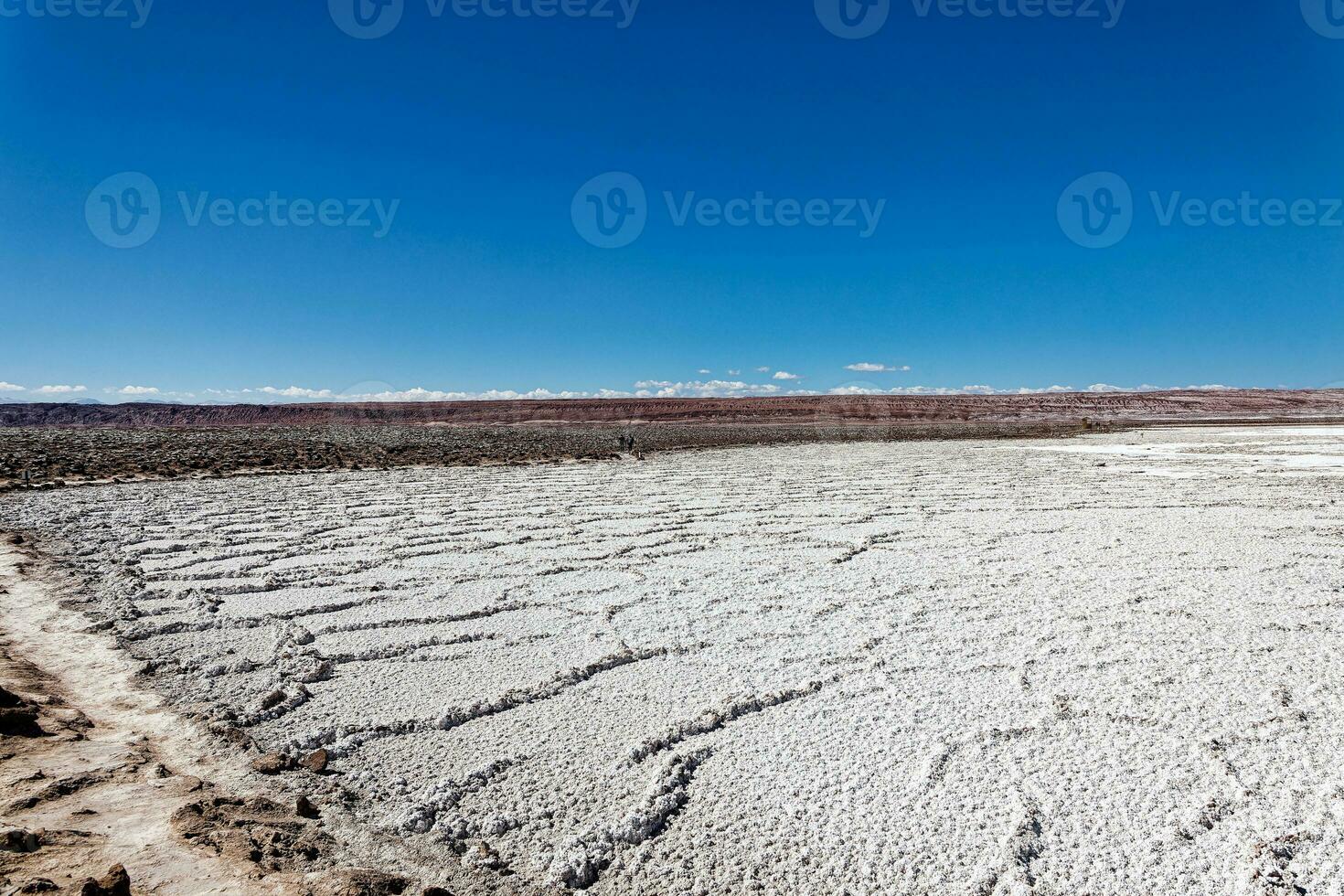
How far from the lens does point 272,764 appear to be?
6.56 feet

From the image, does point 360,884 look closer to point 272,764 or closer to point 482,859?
point 482,859

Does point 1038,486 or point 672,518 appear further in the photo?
point 1038,486

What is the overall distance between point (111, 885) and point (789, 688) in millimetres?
1899

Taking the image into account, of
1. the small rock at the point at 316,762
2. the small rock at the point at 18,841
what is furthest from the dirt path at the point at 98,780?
the small rock at the point at 316,762

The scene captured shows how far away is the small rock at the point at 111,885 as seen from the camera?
4.35ft

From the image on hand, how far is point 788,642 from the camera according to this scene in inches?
117

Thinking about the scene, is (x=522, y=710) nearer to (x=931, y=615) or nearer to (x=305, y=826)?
(x=305, y=826)

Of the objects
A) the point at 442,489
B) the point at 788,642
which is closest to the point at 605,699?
the point at 788,642

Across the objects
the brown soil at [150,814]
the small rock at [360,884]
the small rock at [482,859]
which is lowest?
the small rock at [482,859]

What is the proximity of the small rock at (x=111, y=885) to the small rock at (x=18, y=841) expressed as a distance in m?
0.21

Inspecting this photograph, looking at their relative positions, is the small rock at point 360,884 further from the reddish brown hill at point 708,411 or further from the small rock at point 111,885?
the reddish brown hill at point 708,411

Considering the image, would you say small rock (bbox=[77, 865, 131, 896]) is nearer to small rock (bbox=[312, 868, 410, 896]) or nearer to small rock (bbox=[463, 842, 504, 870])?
small rock (bbox=[312, 868, 410, 896])

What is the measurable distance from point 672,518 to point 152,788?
4.74 m

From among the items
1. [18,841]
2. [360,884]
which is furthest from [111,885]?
[360,884]
